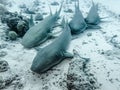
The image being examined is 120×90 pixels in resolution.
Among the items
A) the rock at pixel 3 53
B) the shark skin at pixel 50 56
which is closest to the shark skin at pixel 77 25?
the shark skin at pixel 50 56

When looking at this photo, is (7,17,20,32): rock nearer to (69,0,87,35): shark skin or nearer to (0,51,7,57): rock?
(0,51,7,57): rock

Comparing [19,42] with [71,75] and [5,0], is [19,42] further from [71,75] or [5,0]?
[5,0]

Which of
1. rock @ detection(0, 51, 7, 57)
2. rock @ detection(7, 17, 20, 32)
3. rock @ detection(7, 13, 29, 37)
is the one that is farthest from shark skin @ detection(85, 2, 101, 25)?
rock @ detection(0, 51, 7, 57)

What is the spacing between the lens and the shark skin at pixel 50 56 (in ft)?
12.0

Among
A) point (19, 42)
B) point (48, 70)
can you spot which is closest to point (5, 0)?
point (19, 42)

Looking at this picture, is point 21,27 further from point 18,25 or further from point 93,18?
point 93,18

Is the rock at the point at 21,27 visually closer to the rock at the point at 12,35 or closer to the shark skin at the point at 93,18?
the rock at the point at 12,35

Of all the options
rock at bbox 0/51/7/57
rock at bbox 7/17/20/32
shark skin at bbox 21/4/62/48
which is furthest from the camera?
rock at bbox 7/17/20/32

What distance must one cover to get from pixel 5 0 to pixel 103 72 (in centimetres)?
752

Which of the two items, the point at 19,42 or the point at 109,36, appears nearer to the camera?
the point at 19,42

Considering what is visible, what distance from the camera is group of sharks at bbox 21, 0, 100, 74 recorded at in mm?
3734

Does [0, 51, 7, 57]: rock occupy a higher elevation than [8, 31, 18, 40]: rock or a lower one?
lower

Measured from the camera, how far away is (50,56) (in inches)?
151

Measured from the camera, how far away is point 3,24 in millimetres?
6195
